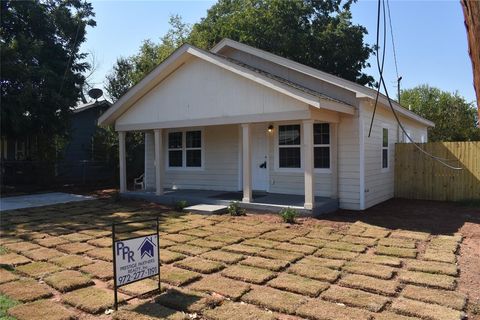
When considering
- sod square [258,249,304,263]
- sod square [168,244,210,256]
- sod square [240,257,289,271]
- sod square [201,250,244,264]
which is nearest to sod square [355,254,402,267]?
sod square [258,249,304,263]

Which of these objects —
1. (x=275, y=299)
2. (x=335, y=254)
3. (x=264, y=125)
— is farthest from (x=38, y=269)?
(x=264, y=125)

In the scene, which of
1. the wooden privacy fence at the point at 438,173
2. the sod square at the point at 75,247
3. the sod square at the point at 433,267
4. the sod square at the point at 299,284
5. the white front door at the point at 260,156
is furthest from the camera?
the white front door at the point at 260,156

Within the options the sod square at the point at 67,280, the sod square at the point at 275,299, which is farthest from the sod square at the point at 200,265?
the sod square at the point at 67,280

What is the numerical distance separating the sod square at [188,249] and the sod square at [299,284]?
1.75 metres

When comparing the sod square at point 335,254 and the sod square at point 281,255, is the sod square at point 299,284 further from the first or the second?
the sod square at point 335,254

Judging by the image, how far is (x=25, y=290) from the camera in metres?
4.59

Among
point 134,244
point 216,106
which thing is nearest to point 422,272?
point 134,244

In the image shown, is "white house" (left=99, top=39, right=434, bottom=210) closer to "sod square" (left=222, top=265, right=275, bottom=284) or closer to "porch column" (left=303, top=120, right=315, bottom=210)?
"porch column" (left=303, top=120, right=315, bottom=210)

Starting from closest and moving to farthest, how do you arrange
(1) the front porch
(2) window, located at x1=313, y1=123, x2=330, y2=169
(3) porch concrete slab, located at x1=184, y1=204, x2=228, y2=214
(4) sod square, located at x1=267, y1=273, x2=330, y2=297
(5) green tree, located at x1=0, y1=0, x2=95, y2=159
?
(4) sod square, located at x1=267, y1=273, x2=330, y2=297 < (1) the front porch < (3) porch concrete slab, located at x1=184, y1=204, x2=228, y2=214 < (2) window, located at x1=313, y1=123, x2=330, y2=169 < (5) green tree, located at x1=0, y1=0, x2=95, y2=159

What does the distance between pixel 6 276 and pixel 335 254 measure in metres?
4.74

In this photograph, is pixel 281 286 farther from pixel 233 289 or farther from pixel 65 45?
pixel 65 45

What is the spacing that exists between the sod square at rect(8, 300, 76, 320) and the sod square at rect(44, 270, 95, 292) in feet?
1.45

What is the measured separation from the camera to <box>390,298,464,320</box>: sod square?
3799 mm

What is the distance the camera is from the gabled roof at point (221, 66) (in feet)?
28.9
